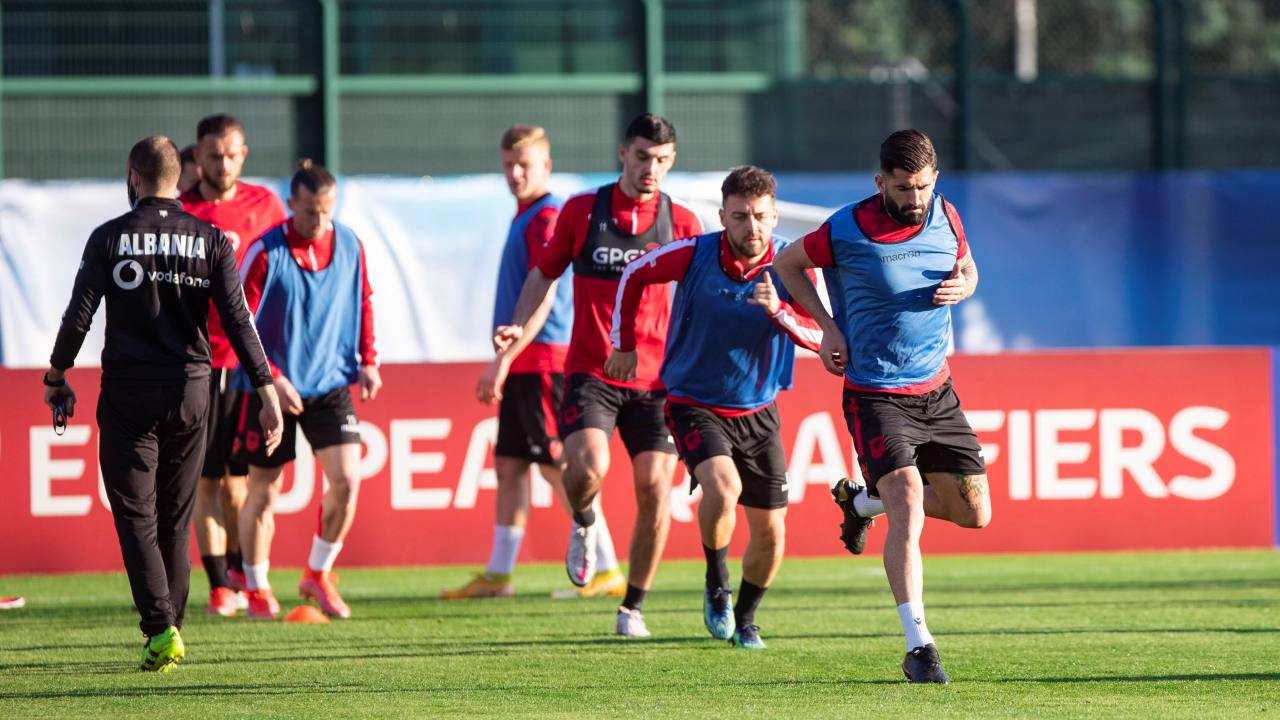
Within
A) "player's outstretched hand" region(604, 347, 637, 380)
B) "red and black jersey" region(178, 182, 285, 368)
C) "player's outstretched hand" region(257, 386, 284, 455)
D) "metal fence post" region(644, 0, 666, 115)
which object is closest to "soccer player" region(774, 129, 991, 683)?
"player's outstretched hand" region(604, 347, 637, 380)

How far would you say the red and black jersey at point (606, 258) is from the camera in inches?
330

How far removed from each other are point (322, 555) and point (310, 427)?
68 cm

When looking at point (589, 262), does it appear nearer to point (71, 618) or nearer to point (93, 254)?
point (93, 254)

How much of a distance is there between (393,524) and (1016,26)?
57.5 feet

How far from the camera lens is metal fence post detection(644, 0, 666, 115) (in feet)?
51.6

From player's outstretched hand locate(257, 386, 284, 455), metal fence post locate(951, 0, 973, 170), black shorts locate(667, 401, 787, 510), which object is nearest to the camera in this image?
→ player's outstretched hand locate(257, 386, 284, 455)

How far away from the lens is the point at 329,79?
15.5m

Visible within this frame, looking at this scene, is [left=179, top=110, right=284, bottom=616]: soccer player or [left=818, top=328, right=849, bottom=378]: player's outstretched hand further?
[left=179, top=110, right=284, bottom=616]: soccer player

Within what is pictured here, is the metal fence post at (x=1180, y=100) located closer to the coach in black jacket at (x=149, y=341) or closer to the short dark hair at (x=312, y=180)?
the short dark hair at (x=312, y=180)

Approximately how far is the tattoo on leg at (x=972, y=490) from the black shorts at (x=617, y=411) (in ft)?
5.43

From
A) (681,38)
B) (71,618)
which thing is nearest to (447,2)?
(681,38)

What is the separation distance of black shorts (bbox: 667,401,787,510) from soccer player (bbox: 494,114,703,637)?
19.2 inches

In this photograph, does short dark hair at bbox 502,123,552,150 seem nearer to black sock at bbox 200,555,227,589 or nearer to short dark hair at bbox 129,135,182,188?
black sock at bbox 200,555,227,589

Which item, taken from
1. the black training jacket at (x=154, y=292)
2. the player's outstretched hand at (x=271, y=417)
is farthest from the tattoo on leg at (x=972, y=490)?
the black training jacket at (x=154, y=292)
